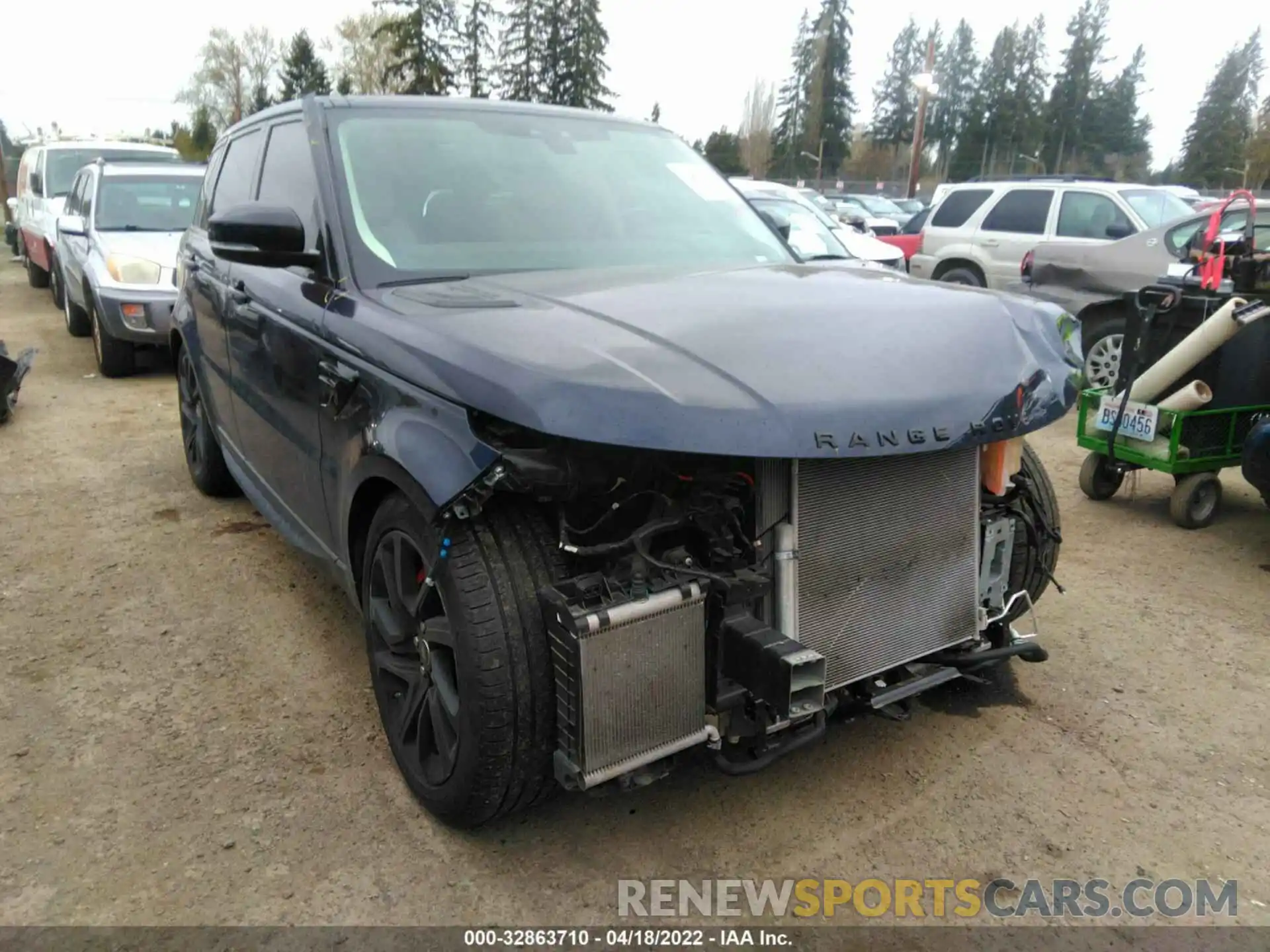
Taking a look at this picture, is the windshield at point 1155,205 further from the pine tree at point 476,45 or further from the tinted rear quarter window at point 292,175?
the pine tree at point 476,45

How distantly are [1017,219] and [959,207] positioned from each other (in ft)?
2.97

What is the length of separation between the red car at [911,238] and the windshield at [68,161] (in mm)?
9797

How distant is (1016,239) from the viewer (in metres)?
10.8

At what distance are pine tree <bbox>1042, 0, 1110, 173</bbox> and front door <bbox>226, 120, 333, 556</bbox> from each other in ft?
264

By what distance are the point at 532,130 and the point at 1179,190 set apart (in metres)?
11.7

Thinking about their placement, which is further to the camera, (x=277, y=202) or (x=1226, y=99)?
(x=1226, y=99)

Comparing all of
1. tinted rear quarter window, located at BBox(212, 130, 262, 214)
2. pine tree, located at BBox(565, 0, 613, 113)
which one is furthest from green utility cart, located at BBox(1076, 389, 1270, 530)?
pine tree, located at BBox(565, 0, 613, 113)

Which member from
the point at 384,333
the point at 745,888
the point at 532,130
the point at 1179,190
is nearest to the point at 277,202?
the point at 532,130

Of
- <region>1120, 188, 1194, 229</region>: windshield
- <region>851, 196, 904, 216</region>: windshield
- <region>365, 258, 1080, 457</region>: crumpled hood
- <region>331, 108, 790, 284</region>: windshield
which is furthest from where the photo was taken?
<region>851, 196, 904, 216</region>: windshield

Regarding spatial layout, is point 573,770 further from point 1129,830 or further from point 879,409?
point 1129,830

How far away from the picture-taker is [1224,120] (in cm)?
7069

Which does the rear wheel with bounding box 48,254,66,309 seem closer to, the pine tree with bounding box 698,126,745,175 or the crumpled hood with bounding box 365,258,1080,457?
the crumpled hood with bounding box 365,258,1080,457

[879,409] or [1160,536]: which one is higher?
[879,409]

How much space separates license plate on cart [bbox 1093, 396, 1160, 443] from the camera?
5.11 meters
